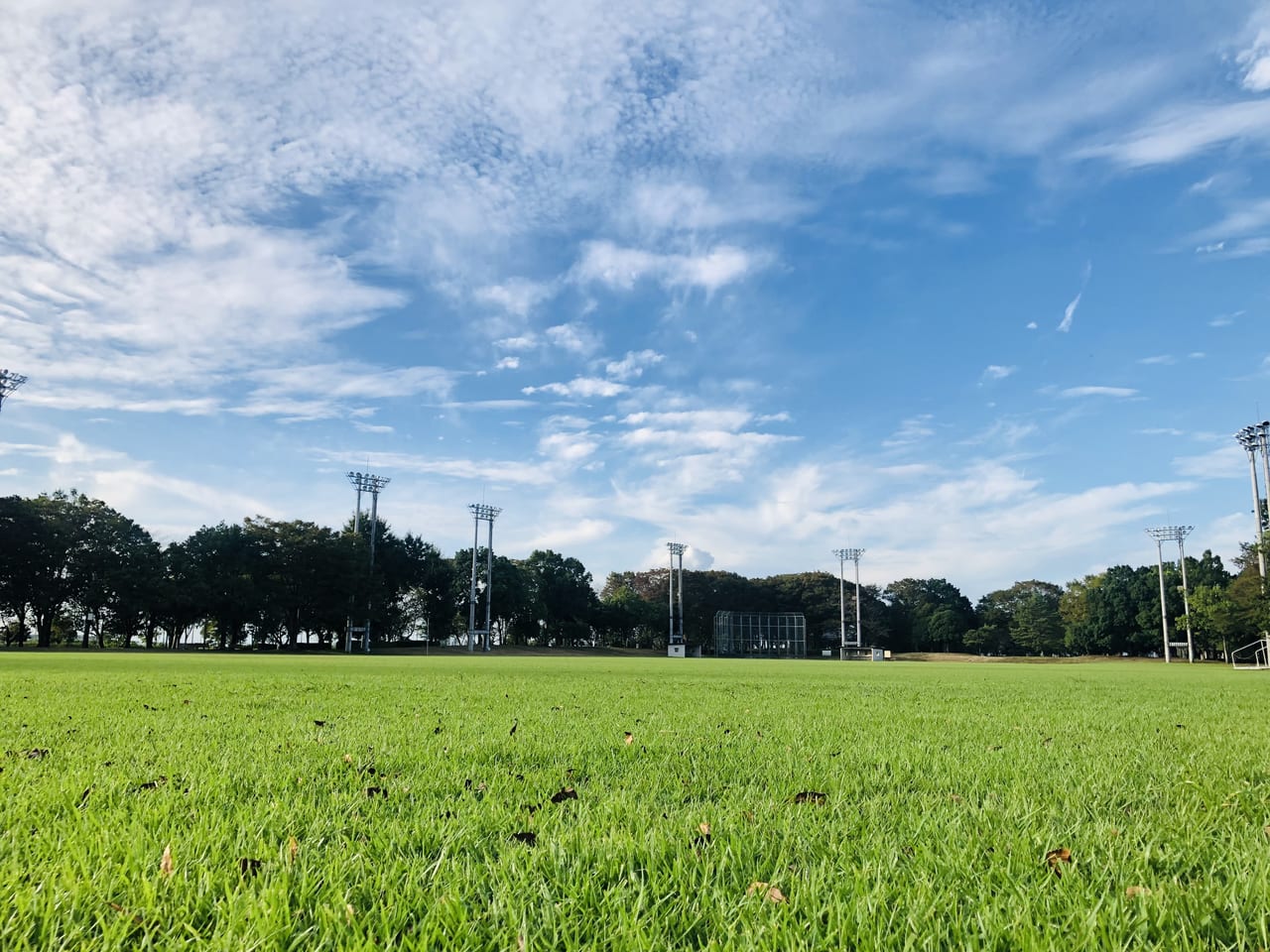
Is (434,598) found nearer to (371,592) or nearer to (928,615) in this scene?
(371,592)

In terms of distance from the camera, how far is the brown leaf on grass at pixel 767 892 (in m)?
2.24

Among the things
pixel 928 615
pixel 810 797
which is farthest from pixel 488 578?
pixel 810 797

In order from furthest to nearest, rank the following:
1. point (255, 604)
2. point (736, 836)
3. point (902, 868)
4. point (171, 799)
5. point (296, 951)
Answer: point (255, 604) → point (171, 799) → point (736, 836) → point (902, 868) → point (296, 951)

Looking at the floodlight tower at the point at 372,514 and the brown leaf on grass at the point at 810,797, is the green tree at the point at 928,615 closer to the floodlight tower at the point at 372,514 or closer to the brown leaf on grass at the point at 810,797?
the floodlight tower at the point at 372,514

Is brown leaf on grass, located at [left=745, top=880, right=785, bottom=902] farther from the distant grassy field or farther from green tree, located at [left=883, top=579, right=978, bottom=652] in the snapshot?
green tree, located at [left=883, top=579, right=978, bottom=652]

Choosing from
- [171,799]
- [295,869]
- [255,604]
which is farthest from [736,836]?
[255,604]

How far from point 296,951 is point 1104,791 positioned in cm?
365

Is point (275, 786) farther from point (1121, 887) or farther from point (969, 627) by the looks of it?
point (969, 627)

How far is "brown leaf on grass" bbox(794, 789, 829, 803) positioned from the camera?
352cm

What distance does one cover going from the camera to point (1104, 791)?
3814 millimetres

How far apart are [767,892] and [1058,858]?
1.11m

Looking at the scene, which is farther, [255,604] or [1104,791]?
[255,604]

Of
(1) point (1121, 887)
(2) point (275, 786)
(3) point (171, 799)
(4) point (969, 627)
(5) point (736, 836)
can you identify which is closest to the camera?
(1) point (1121, 887)

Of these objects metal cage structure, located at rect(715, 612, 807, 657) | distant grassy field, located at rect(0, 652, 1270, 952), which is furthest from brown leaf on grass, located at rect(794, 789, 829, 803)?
metal cage structure, located at rect(715, 612, 807, 657)
